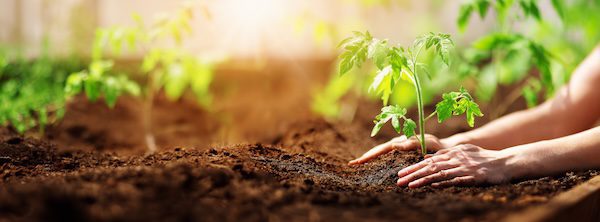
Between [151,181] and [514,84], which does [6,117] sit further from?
[514,84]

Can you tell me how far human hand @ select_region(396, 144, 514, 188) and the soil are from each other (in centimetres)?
4

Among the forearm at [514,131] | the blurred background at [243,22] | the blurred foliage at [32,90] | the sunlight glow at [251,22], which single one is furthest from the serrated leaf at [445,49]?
the sunlight glow at [251,22]

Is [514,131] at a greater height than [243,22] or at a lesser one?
lesser

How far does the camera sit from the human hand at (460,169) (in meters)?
1.52

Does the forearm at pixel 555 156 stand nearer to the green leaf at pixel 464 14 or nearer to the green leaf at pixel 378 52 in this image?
the green leaf at pixel 378 52

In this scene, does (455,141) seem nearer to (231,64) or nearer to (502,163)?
(502,163)

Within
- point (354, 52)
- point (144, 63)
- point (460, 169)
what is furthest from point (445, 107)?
point (144, 63)

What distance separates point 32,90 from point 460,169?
2.33 m

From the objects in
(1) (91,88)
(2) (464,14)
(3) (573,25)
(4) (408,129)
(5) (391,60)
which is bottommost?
(4) (408,129)

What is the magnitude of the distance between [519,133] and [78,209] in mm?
1613

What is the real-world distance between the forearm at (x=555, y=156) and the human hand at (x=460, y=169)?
0.08 feet

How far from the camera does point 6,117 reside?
243 cm

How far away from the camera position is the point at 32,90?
3059 millimetres

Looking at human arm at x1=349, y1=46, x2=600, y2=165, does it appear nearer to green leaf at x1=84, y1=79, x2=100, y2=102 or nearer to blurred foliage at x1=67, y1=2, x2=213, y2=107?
blurred foliage at x1=67, y1=2, x2=213, y2=107
